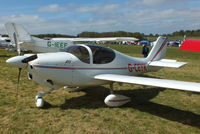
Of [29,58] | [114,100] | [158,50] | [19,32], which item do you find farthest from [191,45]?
[19,32]

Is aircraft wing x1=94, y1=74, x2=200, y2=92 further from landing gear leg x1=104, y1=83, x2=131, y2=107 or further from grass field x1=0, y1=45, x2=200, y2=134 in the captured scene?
landing gear leg x1=104, y1=83, x2=131, y2=107

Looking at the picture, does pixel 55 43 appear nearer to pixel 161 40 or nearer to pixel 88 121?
pixel 161 40

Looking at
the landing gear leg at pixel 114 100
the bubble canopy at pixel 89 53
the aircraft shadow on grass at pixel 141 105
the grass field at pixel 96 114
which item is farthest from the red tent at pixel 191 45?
the bubble canopy at pixel 89 53

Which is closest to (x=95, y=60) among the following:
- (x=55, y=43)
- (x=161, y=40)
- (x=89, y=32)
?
(x=161, y=40)

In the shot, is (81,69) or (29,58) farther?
(81,69)

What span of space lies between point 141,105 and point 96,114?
1631 mm

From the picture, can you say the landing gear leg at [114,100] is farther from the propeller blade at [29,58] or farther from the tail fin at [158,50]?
the tail fin at [158,50]

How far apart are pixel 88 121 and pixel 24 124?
59.2 inches

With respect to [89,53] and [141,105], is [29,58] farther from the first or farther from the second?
[141,105]

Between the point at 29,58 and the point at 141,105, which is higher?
the point at 29,58

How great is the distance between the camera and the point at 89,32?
252 ft

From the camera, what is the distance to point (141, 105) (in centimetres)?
511

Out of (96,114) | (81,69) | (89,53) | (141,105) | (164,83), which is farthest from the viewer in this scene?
(141,105)

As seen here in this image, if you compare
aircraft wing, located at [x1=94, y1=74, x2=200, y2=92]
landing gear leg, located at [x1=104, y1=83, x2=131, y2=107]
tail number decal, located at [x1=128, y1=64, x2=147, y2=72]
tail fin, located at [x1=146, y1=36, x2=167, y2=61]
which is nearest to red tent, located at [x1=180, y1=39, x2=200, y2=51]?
aircraft wing, located at [x1=94, y1=74, x2=200, y2=92]
